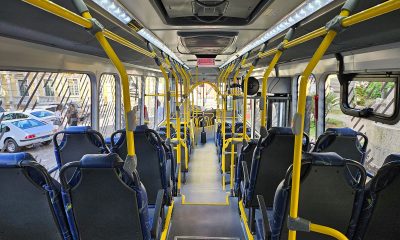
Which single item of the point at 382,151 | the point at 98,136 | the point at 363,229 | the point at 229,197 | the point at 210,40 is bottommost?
the point at 229,197

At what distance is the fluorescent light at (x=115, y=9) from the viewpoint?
1937mm

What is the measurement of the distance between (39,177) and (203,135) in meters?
8.92

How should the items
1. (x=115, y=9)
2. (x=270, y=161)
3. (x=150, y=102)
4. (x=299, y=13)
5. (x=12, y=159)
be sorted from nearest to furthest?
(x=12, y=159) < (x=115, y=9) < (x=299, y=13) < (x=270, y=161) < (x=150, y=102)

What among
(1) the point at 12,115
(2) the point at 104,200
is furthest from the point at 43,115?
(2) the point at 104,200

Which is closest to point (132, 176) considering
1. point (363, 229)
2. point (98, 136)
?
point (98, 136)

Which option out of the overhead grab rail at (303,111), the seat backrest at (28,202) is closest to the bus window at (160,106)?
the seat backrest at (28,202)

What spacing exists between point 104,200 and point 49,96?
249 cm

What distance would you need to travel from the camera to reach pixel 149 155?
321 cm

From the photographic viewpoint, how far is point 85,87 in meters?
4.59

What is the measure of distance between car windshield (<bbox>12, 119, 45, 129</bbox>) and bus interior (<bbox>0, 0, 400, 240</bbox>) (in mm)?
16

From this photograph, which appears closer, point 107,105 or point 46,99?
point 46,99

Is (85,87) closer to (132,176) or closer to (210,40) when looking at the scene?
(210,40)

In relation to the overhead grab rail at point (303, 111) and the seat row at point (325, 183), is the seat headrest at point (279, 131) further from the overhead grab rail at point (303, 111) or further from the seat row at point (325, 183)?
the overhead grab rail at point (303, 111)

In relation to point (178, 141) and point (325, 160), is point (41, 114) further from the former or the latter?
point (325, 160)
